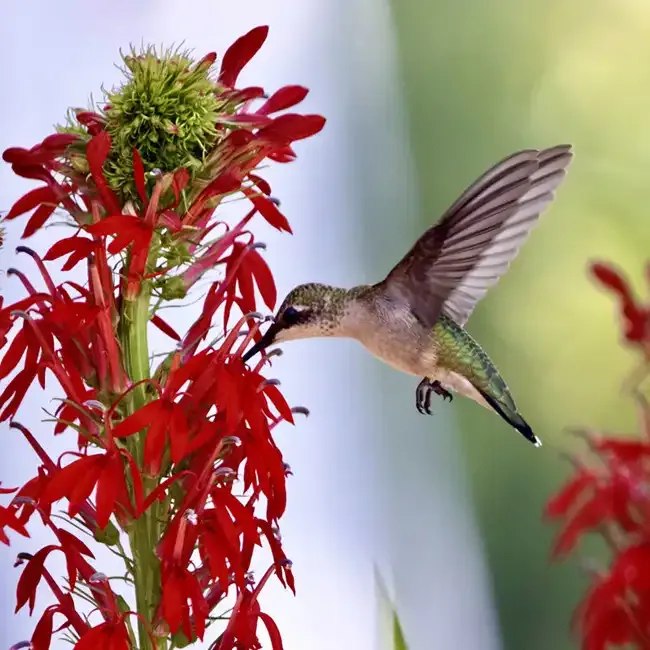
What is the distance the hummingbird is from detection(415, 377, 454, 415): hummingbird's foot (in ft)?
0.16

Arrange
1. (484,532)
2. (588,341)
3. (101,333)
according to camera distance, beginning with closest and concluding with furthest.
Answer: (101,333) → (588,341) → (484,532)

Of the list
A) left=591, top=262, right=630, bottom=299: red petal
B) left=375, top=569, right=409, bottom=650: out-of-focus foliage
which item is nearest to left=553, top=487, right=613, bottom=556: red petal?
left=591, top=262, right=630, bottom=299: red petal

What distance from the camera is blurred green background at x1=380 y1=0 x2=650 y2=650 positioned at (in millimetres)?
858

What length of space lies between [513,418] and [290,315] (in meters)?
0.26

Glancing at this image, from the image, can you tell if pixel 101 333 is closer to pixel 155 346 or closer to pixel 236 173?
pixel 236 173

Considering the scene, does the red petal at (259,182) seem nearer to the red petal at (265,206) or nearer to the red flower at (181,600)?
the red petal at (265,206)

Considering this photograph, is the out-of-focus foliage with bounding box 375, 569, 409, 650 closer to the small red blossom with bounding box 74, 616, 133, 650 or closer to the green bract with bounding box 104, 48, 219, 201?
the small red blossom with bounding box 74, 616, 133, 650

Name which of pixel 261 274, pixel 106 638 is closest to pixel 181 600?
pixel 106 638

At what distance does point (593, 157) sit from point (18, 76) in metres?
0.75

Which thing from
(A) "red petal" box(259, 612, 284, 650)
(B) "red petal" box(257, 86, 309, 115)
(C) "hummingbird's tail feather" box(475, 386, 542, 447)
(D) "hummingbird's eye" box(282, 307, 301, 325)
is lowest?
(A) "red petal" box(259, 612, 284, 650)

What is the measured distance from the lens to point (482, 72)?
100 centimetres

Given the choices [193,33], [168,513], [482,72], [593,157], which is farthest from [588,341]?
[193,33]

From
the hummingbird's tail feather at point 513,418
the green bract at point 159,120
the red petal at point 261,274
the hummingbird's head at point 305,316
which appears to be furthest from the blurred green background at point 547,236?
the green bract at point 159,120

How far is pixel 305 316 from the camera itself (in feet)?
2.71
